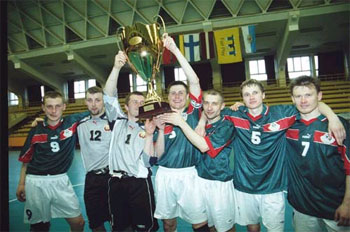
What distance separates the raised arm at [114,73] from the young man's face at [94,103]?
0.33m

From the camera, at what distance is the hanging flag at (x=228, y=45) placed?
9.62 metres

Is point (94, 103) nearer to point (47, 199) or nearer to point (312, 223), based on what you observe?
point (47, 199)

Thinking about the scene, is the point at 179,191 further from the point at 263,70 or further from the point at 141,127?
the point at 263,70

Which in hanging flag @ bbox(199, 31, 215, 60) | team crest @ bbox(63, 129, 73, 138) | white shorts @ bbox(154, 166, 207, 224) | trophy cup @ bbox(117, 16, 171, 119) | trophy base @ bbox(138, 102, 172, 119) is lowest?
white shorts @ bbox(154, 166, 207, 224)

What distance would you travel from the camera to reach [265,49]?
42.3ft

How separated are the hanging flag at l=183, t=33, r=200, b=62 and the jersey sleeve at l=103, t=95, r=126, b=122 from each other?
7443 millimetres

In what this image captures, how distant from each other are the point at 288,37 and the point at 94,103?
10383 millimetres

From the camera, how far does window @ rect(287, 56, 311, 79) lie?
13422mm

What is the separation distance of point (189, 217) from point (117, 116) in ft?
4.23

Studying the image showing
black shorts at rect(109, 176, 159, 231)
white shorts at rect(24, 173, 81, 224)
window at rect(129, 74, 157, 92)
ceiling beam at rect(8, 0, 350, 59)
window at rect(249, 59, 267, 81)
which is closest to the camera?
black shorts at rect(109, 176, 159, 231)

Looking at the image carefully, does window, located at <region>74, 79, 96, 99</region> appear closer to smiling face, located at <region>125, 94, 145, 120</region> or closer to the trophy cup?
smiling face, located at <region>125, 94, 145, 120</region>

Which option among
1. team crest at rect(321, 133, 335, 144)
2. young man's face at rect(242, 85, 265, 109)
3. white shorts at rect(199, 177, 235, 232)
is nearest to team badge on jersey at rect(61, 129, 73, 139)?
white shorts at rect(199, 177, 235, 232)

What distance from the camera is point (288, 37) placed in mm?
10555

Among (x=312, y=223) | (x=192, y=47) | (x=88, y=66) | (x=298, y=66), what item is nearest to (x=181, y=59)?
(x=312, y=223)
